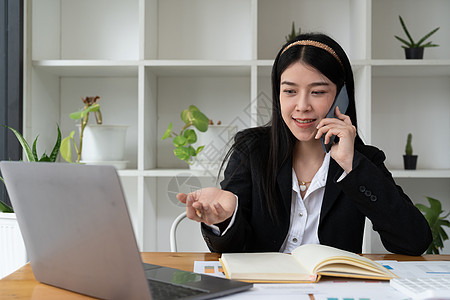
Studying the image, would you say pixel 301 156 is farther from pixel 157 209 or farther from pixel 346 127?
pixel 157 209

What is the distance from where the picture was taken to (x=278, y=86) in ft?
5.22

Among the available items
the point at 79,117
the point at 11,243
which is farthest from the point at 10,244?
the point at 79,117

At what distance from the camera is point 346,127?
1.34 m

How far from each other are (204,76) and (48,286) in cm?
179

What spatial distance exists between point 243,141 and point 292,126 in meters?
0.22

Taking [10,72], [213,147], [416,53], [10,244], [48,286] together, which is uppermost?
[416,53]

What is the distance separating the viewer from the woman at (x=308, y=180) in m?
1.28

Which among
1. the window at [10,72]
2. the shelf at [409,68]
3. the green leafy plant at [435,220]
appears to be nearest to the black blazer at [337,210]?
the shelf at [409,68]

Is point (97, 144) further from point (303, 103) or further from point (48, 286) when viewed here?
point (48, 286)

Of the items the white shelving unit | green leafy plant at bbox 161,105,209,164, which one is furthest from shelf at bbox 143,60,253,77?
green leafy plant at bbox 161,105,209,164

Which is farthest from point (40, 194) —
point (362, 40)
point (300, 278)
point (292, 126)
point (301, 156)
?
point (362, 40)

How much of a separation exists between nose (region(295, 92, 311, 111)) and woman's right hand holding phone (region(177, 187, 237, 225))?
36cm

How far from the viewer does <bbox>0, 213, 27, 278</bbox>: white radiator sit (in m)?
1.73

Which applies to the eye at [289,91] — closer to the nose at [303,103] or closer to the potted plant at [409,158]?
the nose at [303,103]
